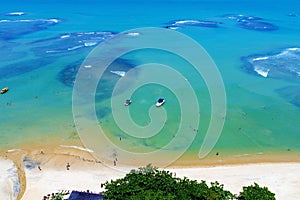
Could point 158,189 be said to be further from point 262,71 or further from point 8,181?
point 262,71

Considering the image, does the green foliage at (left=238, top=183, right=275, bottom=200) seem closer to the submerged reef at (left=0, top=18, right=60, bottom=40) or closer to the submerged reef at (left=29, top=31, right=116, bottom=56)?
the submerged reef at (left=29, top=31, right=116, bottom=56)

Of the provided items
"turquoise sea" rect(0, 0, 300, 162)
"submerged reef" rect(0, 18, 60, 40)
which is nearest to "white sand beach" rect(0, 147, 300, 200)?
"turquoise sea" rect(0, 0, 300, 162)

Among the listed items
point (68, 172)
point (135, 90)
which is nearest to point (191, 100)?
point (135, 90)

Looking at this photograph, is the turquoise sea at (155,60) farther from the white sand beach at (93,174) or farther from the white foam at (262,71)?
the white sand beach at (93,174)

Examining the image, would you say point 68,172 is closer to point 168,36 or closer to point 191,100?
point 191,100

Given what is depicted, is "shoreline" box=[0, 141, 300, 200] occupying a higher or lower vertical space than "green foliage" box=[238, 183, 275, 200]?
higher

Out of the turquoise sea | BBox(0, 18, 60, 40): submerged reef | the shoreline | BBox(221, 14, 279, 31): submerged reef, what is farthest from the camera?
BBox(221, 14, 279, 31): submerged reef

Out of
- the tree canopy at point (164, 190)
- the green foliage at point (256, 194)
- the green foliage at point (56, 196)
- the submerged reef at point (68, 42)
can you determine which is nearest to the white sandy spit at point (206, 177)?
the green foliage at point (56, 196)

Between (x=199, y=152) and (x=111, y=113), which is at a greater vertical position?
(x=111, y=113)
